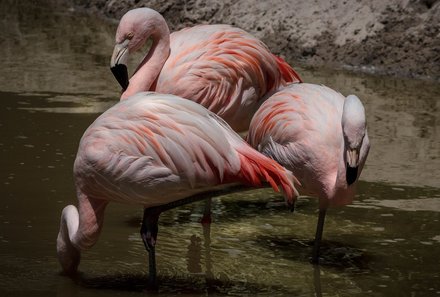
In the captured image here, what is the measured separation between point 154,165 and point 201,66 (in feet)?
4.10

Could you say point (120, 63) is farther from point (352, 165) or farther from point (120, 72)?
point (352, 165)

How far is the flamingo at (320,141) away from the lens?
4621mm

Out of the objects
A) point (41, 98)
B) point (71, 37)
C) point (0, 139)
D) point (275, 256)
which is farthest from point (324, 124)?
point (71, 37)

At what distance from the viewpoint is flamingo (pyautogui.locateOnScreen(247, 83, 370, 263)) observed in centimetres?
462

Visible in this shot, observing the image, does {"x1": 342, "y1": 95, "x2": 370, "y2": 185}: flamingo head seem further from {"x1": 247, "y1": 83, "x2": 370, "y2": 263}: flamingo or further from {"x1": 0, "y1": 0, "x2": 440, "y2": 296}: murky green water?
{"x1": 0, "y1": 0, "x2": 440, "y2": 296}: murky green water

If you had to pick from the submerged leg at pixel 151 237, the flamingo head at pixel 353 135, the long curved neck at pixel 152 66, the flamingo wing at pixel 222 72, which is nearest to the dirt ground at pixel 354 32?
the flamingo wing at pixel 222 72

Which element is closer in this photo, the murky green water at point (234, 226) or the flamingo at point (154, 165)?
the flamingo at point (154, 165)

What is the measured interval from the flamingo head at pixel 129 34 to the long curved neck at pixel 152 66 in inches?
0.7

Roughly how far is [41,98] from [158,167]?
361 cm

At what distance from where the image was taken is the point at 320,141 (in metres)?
4.86

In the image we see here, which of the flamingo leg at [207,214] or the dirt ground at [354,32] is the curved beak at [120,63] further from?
the dirt ground at [354,32]

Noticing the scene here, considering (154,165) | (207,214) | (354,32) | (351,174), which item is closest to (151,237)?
(154,165)

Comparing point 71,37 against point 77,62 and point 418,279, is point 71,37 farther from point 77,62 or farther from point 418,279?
point 418,279

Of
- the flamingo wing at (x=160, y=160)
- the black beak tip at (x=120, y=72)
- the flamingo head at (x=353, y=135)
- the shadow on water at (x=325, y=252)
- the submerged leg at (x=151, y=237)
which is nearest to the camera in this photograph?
the flamingo wing at (x=160, y=160)
